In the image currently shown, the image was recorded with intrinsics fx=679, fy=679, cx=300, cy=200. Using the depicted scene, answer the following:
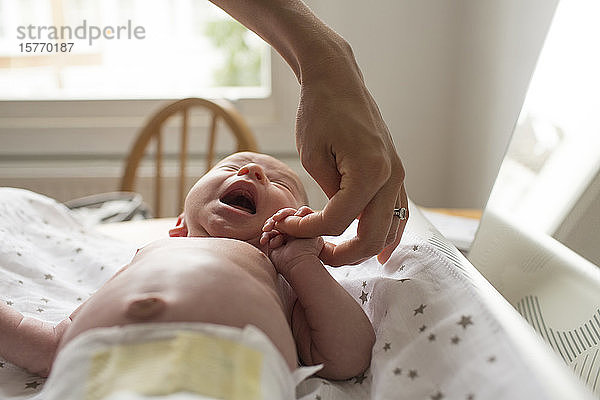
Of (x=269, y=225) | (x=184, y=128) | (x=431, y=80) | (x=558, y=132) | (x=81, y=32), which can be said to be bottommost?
(x=184, y=128)

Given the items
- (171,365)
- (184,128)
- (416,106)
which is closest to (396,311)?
(171,365)

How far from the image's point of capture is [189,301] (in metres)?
0.64

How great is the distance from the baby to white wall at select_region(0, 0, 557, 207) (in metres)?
1.14

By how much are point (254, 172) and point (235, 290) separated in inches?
12.2

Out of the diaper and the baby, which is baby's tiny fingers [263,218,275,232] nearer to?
the baby

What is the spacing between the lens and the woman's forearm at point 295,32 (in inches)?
28.4

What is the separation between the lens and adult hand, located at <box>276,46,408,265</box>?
2.23 ft

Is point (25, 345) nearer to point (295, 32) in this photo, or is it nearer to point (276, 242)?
point (276, 242)

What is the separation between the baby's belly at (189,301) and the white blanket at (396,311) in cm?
9

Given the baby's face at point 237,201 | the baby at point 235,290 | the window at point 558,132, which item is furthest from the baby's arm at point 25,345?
the window at point 558,132

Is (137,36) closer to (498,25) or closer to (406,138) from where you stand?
(406,138)

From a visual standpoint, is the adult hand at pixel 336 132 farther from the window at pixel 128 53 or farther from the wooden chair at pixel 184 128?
the window at pixel 128 53

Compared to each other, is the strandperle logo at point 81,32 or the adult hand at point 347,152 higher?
the adult hand at point 347,152

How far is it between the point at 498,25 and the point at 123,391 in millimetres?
1674
